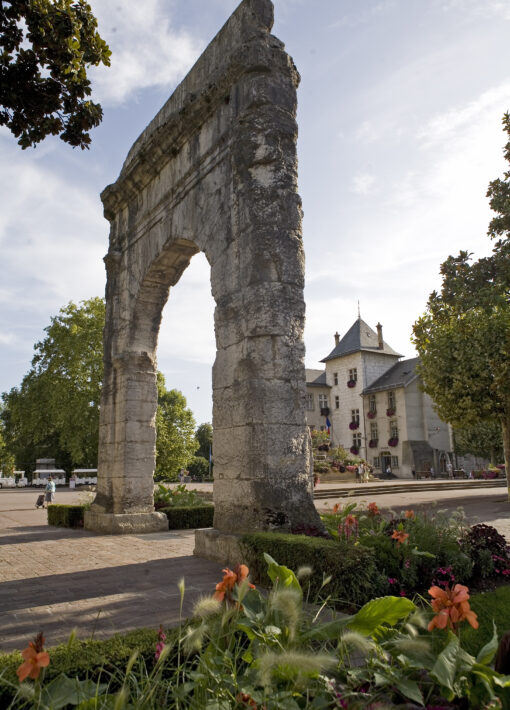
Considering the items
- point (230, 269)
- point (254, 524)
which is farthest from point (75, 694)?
point (230, 269)

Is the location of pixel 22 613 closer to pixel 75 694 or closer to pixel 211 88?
pixel 75 694

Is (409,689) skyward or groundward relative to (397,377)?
groundward

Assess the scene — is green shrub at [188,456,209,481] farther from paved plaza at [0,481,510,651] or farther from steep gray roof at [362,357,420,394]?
paved plaza at [0,481,510,651]

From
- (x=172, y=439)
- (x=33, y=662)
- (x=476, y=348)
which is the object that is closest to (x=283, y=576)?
(x=33, y=662)

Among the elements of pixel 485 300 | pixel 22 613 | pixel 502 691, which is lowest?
pixel 22 613

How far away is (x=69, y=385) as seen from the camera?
92.5 ft

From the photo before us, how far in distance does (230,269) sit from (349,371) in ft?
116

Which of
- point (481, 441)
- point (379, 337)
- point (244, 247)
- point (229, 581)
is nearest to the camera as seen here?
point (229, 581)

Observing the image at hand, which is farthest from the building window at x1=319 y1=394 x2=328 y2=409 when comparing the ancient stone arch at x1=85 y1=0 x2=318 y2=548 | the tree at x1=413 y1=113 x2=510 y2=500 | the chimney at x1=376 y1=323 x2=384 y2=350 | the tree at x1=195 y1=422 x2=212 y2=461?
the ancient stone arch at x1=85 y1=0 x2=318 y2=548

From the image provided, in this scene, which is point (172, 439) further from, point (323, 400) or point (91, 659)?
point (91, 659)

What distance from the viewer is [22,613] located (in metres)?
4.08

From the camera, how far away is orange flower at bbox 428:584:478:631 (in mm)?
1882

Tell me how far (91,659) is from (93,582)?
298 cm

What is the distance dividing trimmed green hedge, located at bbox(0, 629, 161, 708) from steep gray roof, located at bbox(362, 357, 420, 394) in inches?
1353
